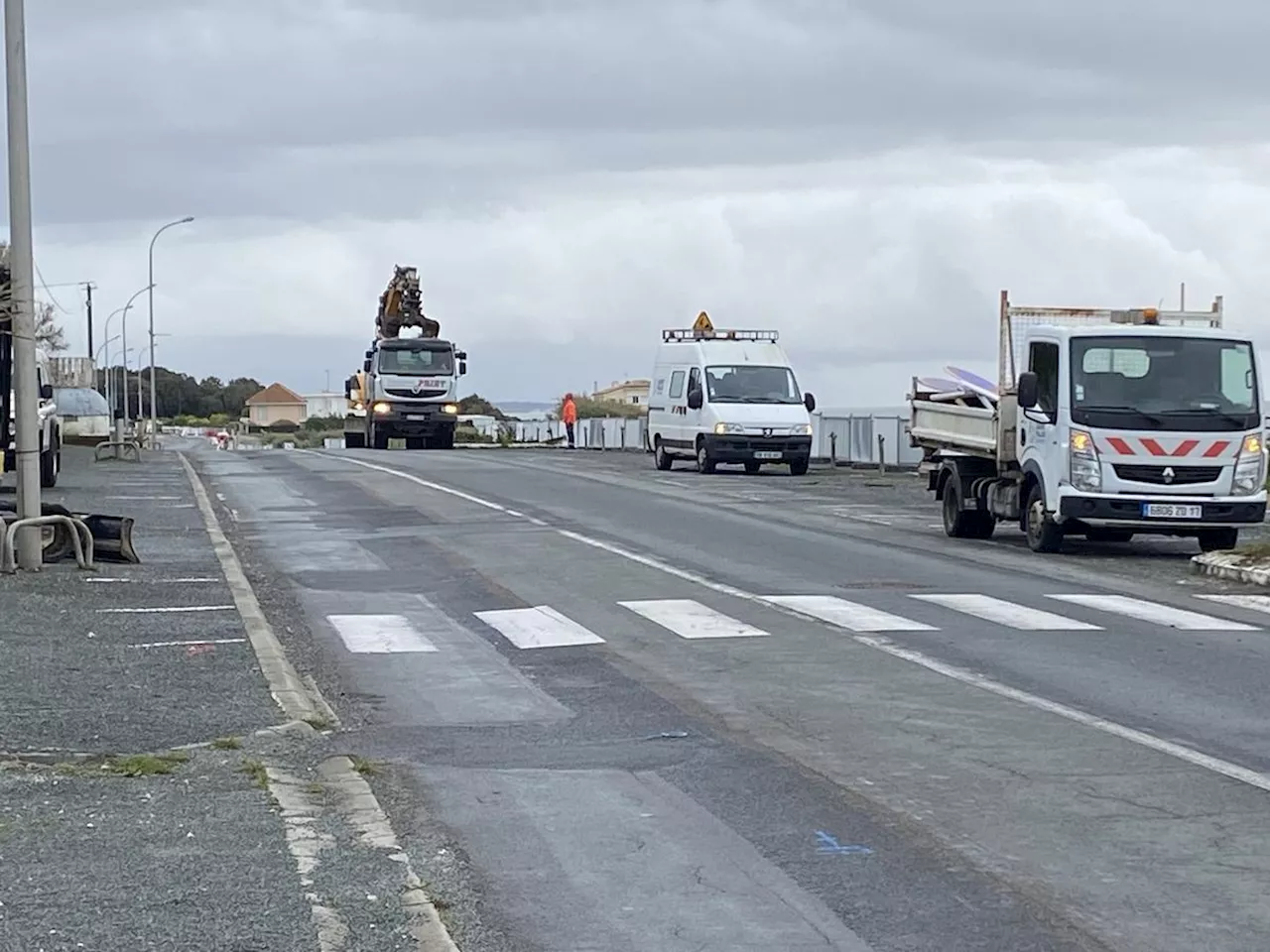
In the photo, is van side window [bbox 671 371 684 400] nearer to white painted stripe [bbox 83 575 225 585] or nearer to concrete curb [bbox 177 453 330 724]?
concrete curb [bbox 177 453 330 724]

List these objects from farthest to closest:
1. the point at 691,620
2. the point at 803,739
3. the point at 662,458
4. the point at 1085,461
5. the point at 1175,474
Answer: the point at 662,458 < the point at 1175,474 < the point at 1085,461 < the point at 691,620 < the point at 803,739

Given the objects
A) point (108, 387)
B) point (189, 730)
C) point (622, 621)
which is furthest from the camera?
point (108, 387)

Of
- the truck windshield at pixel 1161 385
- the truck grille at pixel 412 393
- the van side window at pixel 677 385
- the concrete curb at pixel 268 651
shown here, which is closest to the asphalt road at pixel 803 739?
the concrete curb at pixel 268 651

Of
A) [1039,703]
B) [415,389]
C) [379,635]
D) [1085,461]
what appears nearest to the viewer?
[1039,703]


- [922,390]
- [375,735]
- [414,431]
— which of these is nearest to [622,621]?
[375,735]

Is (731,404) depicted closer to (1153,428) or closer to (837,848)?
(1153,428)

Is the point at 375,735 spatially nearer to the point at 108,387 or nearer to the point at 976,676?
the point at 976,676

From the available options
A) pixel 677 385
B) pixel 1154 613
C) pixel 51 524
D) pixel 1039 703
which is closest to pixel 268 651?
pixel 1039 703

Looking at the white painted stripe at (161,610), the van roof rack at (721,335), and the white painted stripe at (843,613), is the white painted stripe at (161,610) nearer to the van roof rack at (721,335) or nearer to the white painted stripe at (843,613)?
the white painted stripe at (843,613)

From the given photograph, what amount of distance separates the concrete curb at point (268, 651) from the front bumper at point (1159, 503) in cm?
866

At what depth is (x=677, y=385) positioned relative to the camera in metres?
43.4

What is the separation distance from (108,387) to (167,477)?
64568 mm

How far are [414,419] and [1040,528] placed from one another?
133 ft

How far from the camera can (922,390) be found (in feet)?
85.3
